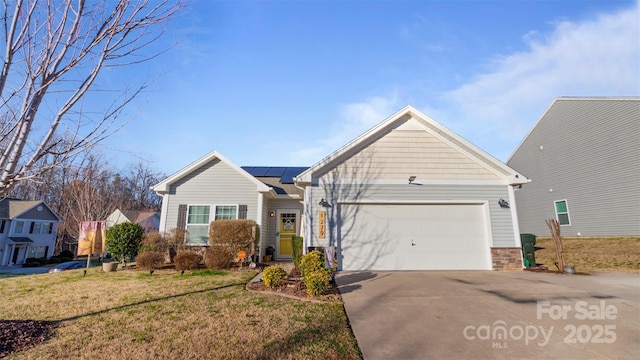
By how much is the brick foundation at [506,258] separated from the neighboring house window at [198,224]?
11.1 m

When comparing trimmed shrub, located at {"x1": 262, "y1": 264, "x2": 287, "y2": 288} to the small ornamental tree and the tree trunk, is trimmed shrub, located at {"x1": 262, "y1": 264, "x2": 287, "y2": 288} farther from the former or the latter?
the tree trunk

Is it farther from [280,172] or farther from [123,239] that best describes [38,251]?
[280,172]

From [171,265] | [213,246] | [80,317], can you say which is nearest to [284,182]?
[213,246]

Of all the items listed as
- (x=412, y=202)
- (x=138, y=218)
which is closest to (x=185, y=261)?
(x=412, y=202)

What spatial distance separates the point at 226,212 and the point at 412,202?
7.93 meters

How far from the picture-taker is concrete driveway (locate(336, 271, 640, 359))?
136 inches

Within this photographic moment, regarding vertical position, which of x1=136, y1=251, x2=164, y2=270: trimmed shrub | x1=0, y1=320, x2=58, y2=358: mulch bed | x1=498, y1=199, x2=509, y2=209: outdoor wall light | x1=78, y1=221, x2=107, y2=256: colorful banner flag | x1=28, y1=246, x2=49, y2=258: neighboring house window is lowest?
x1=28, y1=246, x2=49, y2=258: neighboring house window

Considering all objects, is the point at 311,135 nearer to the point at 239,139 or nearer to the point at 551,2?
the point at 239,139

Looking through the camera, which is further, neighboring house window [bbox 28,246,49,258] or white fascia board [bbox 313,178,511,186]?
neighboring house window [bbox 28,246,49,258]

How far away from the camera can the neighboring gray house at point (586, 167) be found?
13508mm

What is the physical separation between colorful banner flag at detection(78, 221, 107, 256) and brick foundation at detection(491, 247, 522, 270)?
47.1 feet

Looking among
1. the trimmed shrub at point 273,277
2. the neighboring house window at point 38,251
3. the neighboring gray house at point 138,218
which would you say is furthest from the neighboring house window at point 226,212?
the neighboring house window at point 38,251

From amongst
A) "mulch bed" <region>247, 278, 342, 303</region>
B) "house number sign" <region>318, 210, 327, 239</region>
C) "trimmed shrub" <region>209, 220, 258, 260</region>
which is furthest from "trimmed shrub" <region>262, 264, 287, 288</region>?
"trimmed shrub" <region>209, 220, 258, 260</region>

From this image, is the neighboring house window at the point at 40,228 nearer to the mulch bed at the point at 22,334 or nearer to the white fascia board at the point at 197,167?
the white fascia board at the point at 197,167
